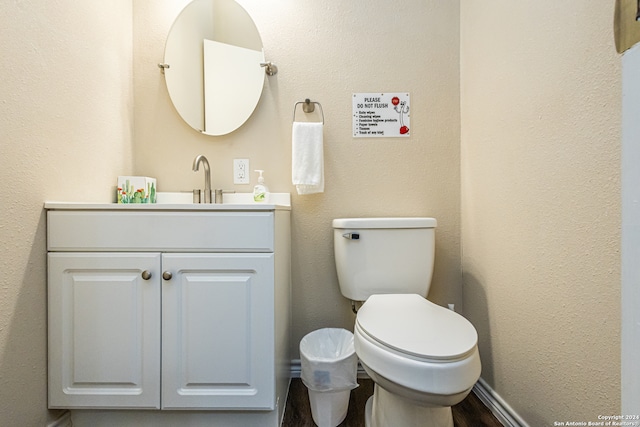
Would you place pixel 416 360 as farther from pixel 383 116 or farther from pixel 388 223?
pixel 383 116

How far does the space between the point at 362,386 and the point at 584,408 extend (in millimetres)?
818

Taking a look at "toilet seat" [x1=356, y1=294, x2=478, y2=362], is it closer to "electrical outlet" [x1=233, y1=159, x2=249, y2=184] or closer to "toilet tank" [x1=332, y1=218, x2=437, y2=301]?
"toilet tank" [x1=332, y1=218, x2=437, y2=301]

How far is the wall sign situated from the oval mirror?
0.51m

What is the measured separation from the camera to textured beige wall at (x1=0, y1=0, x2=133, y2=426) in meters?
0.82

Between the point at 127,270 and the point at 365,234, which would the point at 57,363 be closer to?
the point at 127,270

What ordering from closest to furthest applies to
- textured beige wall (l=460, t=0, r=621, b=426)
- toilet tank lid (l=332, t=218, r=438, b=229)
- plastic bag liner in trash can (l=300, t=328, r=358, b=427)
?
textured beige wall (l=460, t=0, r=621, b=426) < plastic bag liner in trash can (l=300, t=328, r=358, b=427) < toilet tank lid (l=332, t=218, r=438, b=229)

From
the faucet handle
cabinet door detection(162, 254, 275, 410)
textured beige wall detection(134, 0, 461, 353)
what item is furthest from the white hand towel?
cabinet door detection(162, 254, 275, 410)

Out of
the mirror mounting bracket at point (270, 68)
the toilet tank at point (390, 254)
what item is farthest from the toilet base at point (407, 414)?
the mirror mounting bracket at point (270, 68)

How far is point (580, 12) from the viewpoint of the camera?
745mm

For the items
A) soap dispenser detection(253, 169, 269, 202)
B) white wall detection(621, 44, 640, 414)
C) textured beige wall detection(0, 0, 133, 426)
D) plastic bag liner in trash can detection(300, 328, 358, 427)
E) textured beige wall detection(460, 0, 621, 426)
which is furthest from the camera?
soap dispenser detection(253, 169, 269, 202)

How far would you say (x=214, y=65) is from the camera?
140cm

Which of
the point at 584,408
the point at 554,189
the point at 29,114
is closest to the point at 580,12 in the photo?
the point at 554,189

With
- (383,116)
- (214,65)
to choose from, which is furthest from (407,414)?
(214,65)

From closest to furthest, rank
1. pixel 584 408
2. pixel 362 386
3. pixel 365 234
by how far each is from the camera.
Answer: pixel 584 408 < pixel 365 234 < pixel 362 386
